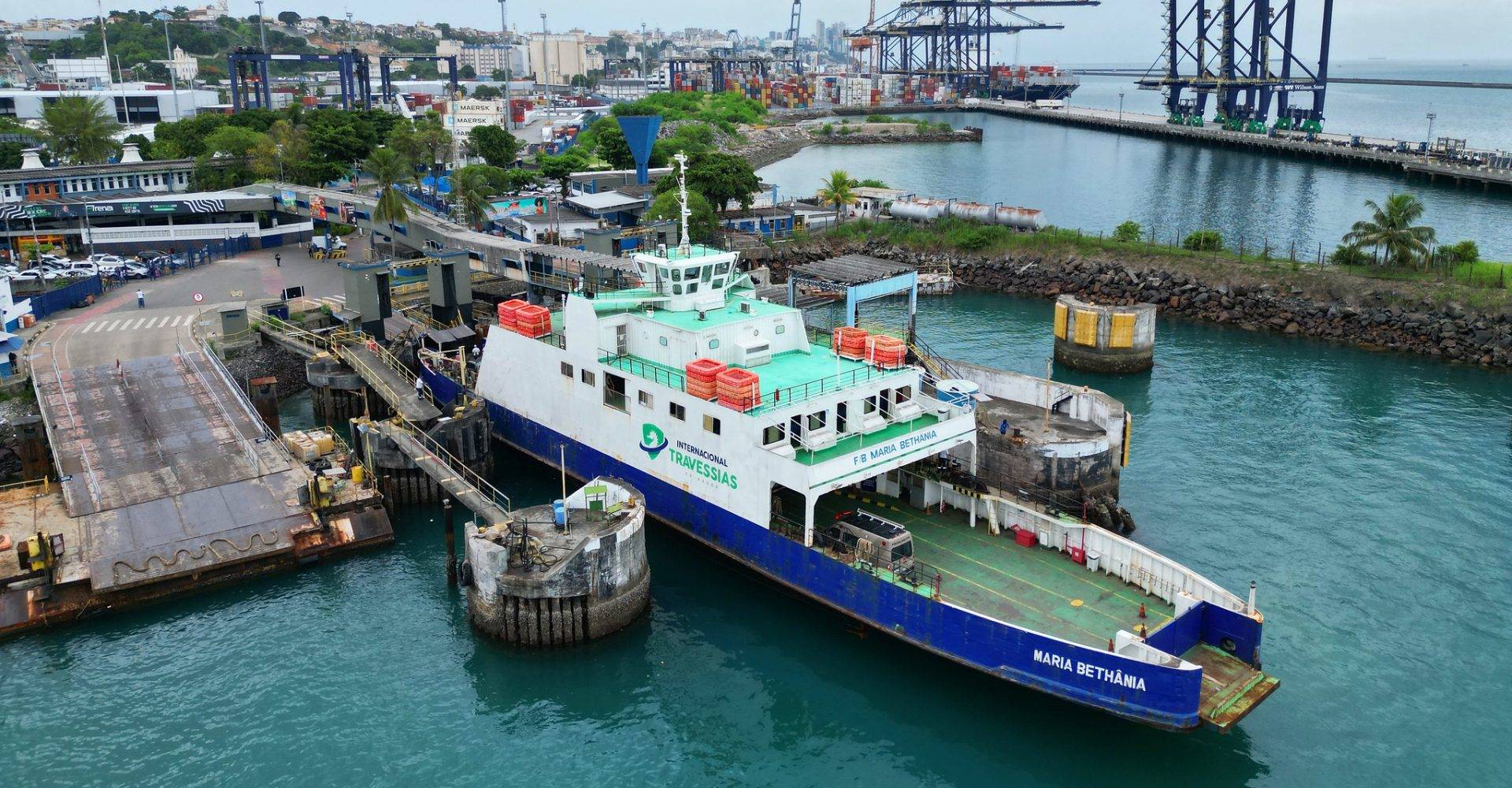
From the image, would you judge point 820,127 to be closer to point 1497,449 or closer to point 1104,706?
point 1497,449

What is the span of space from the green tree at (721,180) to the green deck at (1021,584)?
44350 millimetres

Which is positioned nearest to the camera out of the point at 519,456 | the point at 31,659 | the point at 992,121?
the point at 31,659

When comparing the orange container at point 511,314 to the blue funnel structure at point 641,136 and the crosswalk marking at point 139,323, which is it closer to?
the crosswalk marking at point 139,323

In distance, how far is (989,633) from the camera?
20641 mm

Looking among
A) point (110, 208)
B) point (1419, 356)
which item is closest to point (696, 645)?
point (1419, 356)

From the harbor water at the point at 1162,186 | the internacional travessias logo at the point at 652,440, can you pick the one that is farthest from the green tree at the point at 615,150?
the internacional travessias logo at the point at 652,440

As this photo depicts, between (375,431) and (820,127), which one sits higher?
(820,127)

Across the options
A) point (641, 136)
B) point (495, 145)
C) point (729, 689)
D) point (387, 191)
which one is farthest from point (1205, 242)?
point (495, 145)

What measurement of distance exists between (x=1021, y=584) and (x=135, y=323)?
4009cm

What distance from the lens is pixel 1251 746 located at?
2045 centimetres

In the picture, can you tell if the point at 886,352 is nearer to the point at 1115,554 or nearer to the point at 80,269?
the point at 1115,554

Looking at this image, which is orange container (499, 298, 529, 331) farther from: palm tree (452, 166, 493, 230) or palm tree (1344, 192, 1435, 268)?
palm tree (1344, 192, 1435, 268)

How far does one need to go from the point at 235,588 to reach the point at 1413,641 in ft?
94.2

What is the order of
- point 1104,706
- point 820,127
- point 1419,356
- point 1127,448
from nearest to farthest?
point 1104,706
point 1127,448
point 1419,356
point 820,127
